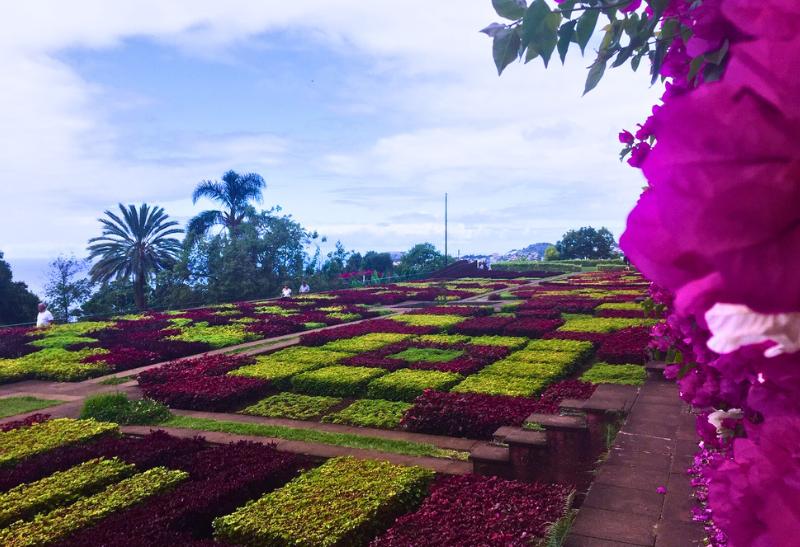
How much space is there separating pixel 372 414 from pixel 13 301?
71.8ft

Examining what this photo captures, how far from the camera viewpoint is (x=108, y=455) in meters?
6.31

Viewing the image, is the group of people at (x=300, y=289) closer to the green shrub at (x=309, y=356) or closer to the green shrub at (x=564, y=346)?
the green shrub at (x=309, y=356)

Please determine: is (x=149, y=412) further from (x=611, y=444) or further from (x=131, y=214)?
(x=131, y=214)

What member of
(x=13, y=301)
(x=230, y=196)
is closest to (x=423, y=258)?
(x=230, y=196)

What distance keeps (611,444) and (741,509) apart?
587 cm

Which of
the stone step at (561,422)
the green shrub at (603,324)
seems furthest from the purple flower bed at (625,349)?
the stone step at (561,422)

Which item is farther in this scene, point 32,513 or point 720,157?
point 32,513

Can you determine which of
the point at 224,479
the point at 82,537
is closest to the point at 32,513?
the point at 82,537

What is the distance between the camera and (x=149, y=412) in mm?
8383

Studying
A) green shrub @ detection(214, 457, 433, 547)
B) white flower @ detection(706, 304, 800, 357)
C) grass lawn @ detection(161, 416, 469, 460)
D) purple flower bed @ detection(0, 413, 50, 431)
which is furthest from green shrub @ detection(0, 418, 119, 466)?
white flower @ detection(706, 304, 800, 357)

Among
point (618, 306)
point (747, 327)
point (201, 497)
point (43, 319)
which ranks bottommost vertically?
point (201, 497)

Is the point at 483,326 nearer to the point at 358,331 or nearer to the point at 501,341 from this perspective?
the point at 501,341

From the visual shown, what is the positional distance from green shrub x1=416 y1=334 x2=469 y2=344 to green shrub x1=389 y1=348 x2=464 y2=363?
31.6 inches

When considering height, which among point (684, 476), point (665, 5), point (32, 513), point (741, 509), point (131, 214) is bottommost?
point (32, 513)
